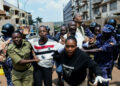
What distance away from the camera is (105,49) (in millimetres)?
3049

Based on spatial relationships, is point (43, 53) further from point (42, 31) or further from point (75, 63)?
point (75, 63)

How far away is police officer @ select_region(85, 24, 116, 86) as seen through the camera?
305cm

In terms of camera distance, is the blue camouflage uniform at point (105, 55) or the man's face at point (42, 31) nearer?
the blue camouflage uniform at point (105, 55)

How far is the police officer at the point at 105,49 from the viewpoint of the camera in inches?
120

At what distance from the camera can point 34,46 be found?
3.20 m

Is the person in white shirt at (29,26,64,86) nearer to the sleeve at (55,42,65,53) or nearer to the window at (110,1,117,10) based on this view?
the sleeve at (55,42,65,53)

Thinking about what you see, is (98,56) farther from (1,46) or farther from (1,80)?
(1,80)

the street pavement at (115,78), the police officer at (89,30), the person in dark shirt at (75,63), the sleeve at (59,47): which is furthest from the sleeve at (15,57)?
the street pavement at (115,78)

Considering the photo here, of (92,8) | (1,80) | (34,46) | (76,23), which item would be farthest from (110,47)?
(92,8)

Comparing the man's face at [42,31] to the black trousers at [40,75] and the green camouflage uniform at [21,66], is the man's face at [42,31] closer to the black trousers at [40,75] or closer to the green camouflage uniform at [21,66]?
the green camouflage uniform at [21,66]

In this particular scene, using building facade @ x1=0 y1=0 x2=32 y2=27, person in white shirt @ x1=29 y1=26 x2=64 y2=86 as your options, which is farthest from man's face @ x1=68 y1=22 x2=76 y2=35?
building facade @ x1=0 y1=0 x2=32 y2=27

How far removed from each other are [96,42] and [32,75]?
1.44 metres

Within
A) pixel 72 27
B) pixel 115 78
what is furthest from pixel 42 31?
pixel 115 78

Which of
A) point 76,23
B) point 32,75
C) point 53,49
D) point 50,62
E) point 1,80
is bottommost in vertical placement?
point 1,80
